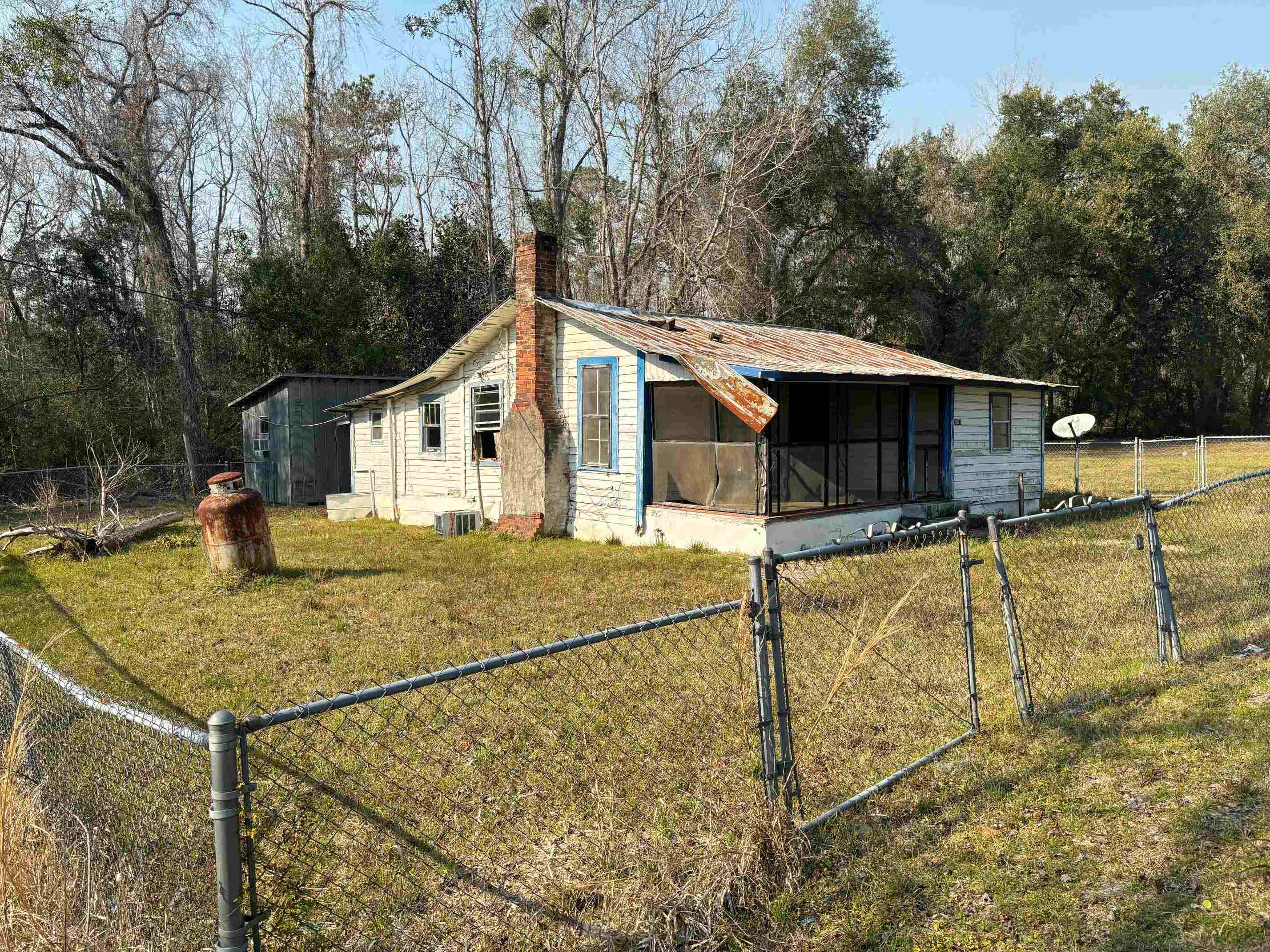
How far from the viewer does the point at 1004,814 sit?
4.20 m

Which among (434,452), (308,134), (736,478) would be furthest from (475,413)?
(308,134)

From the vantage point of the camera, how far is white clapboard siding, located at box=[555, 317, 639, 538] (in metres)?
14.2

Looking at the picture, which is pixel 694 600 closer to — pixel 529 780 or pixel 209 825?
pixel 529 780

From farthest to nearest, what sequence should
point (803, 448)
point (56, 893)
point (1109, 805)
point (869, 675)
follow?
point (803, 448)
point (869, 675)
point (1109, 805)
point (56, 893)

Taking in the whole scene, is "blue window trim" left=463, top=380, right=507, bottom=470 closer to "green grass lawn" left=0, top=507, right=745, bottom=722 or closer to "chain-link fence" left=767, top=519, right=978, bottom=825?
"green grass lawn" left=0, top=507, right=745, bottom=722

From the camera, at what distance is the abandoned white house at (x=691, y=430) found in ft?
42.9

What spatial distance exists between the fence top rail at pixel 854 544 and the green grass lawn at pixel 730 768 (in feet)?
1.32

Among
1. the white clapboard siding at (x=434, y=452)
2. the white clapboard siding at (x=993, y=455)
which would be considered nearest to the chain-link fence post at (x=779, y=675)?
the white clapboard siding at (x=993, y=455)

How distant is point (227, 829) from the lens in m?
2.42

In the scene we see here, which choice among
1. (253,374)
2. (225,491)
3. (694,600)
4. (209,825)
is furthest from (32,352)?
(209,825)

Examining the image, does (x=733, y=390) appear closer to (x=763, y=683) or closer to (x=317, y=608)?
(x=317, y=608)

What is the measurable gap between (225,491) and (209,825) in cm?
868

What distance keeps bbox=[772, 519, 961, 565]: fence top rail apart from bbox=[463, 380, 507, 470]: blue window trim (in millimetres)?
11879

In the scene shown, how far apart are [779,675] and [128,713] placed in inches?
99.1
